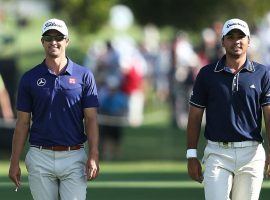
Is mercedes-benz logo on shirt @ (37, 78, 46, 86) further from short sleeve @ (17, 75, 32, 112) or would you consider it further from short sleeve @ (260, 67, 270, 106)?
short sleeve @ (260, 67, 270, 106)

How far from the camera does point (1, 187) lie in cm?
1616

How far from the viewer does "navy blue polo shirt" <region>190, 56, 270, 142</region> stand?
998cm

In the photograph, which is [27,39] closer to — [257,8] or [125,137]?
[257,8]

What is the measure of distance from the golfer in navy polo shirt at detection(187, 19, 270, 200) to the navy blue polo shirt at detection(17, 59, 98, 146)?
112 centimetres

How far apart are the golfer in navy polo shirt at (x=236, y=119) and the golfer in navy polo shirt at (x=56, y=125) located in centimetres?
106

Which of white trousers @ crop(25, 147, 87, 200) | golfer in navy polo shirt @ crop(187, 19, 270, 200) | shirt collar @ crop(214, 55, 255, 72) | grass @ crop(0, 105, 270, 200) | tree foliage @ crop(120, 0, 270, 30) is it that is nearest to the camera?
white trousers @ crop(25, 147, 87, 200)

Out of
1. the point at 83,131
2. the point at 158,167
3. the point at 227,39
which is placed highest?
the point at 227,39

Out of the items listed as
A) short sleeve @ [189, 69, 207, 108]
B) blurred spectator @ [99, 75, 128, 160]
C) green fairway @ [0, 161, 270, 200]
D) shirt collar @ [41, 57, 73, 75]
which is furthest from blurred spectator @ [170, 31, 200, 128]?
shirt collar @ [41, 57, 73, 75]

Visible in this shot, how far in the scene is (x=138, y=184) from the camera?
55.8ft

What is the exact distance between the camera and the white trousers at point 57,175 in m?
9.84

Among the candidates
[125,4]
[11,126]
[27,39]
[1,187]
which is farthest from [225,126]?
[27,39]

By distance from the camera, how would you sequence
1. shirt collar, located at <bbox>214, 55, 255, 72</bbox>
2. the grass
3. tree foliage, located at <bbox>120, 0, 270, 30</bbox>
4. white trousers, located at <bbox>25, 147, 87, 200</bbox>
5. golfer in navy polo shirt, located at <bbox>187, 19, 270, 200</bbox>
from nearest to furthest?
white trousers, located at <bbox>25, 147, 87, 200</bbox>
golfer in navy polo shirt, located at <bbox>187, 19, 270, 200</bbox>
shirt collar, located at <bbox>214, 55, 255, 72</bbox>
the grass
tree foliage, located at <bbox>120, 0, 270, 30</bbox>

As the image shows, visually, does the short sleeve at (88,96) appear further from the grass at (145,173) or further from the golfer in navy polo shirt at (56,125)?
the grass at (145,173)

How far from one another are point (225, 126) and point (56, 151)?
1.53 meters
